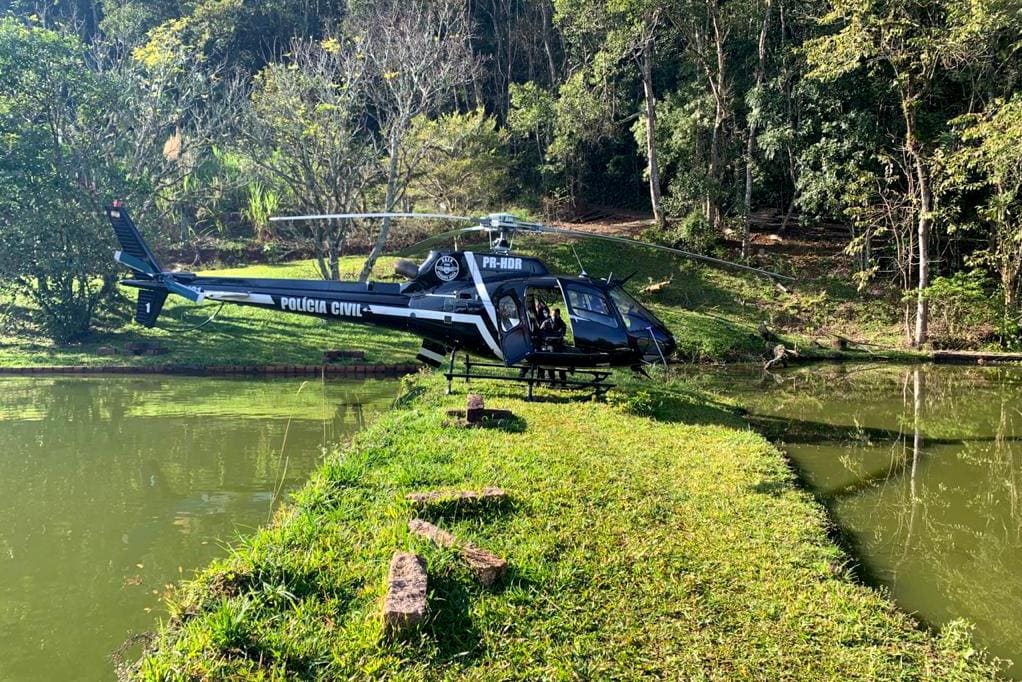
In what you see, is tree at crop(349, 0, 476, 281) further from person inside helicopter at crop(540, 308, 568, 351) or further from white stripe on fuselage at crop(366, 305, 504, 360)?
person inside helicopter at crop(540, 308, 568, 351)

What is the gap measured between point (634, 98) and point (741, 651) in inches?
1063

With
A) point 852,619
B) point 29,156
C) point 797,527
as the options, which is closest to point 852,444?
point 797,527

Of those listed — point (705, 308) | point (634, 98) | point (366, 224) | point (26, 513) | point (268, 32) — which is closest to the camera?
point (26, 513)

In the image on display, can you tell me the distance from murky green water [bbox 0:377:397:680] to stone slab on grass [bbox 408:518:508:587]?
174 cm

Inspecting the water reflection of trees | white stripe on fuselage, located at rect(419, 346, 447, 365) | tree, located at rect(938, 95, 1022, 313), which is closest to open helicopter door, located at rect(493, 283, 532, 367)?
white stripe on fuselage, located at rect(419, 346, 447, 365)

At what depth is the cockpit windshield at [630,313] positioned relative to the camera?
8.84m

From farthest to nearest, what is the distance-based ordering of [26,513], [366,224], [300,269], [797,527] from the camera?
[366,224] < [300,269] < [26,513] < [797,527]

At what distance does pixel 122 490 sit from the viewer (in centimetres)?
634

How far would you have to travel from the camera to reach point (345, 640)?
10.6ft

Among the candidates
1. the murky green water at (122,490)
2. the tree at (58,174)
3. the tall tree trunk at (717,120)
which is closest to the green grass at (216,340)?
the tree at (58,174)

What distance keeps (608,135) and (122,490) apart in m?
22.4

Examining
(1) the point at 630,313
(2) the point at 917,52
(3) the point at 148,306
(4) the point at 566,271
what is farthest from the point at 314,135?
(2) the point at 917,52

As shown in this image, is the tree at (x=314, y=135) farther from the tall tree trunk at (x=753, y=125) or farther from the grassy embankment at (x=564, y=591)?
the grassy embankment at (x=564, y=591)

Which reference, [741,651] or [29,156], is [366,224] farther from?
[741,651]
